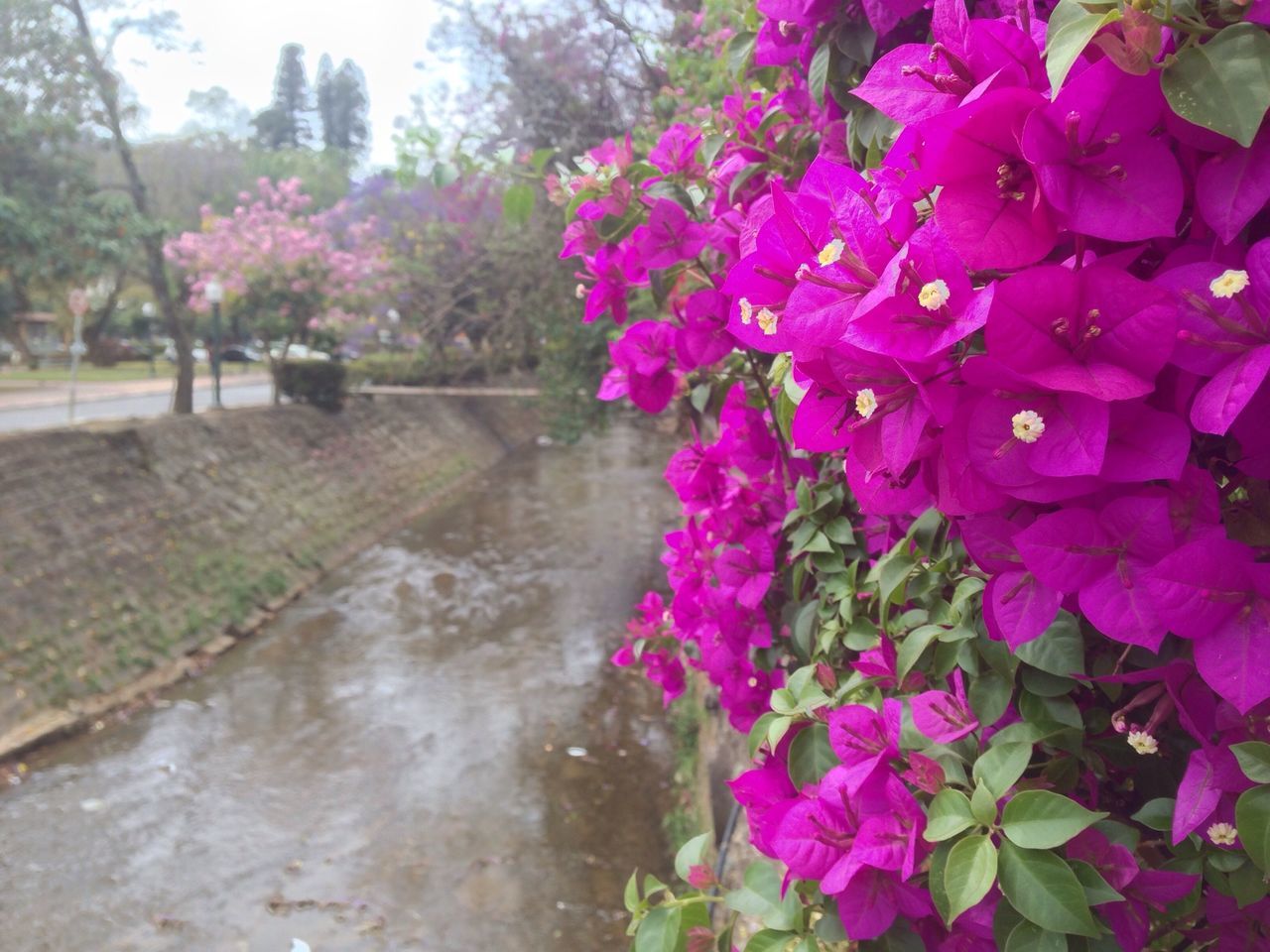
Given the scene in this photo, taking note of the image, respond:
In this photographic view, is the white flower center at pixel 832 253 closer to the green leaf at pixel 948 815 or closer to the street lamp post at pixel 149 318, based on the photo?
the green leaf at pixel 948 815

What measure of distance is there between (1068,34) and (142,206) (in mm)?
10825

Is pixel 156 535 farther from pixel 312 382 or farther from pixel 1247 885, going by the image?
pixel 1247 885

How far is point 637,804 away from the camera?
13.9 feet

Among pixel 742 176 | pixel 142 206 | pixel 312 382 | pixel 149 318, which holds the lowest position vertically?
pixel 312 382

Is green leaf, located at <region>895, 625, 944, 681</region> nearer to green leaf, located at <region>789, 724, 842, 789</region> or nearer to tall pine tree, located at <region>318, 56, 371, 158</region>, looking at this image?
green leaf, located at <region>789, 724, 842, 789</region>

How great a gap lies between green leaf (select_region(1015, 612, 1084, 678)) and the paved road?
820cm

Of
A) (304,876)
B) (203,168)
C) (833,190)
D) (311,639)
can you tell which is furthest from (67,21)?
(203,168)

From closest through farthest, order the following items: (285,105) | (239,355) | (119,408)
A: (119,408)
(239,355)
(285,105)

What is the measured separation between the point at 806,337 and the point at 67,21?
34.4 ft

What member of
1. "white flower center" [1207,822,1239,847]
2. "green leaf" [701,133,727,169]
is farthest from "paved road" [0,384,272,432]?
"white flower center" [1207,822,1239,847]

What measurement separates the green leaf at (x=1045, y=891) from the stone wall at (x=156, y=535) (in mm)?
5472

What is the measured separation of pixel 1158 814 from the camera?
57 centimetres

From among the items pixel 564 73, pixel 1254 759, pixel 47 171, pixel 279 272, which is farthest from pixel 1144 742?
pixel 279 272

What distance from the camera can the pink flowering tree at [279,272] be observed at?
34.8 ft
